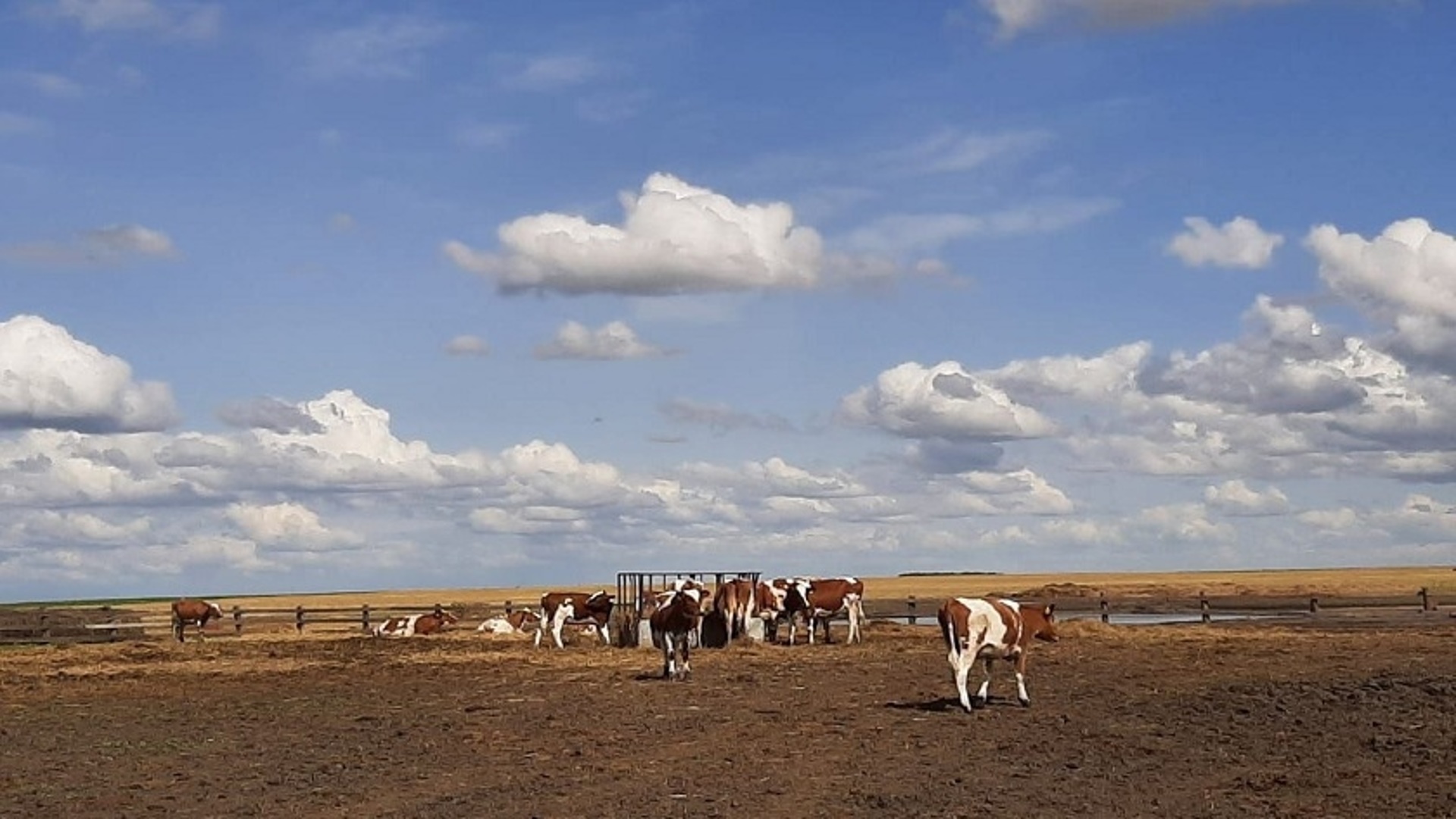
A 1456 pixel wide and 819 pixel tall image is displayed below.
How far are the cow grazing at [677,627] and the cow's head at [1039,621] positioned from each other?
656 cm

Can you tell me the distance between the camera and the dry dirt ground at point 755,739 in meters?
15.1

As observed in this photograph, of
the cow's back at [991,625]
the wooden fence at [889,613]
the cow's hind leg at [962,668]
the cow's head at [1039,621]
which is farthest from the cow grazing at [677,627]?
the wooden fence at [889,613]

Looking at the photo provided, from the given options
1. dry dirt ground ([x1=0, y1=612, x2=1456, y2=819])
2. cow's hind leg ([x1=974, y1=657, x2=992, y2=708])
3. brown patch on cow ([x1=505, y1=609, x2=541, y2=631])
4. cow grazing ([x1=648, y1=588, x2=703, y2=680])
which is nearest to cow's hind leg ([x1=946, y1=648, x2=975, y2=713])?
dry dirt ground ([x1=0, y1=612, x2=1456, y2=819])

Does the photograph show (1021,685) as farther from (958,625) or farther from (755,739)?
(755,739)

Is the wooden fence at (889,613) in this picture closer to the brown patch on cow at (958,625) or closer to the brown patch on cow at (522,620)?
the brown patch on cow at (522,620)

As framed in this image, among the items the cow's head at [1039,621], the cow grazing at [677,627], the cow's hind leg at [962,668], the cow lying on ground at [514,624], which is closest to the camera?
the cow's hind leg at [962,668]

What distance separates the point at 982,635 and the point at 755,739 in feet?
12.3

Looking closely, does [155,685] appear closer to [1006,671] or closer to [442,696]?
[442,696]

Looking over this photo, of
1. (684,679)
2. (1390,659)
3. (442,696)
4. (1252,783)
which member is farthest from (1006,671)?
(1252,783)

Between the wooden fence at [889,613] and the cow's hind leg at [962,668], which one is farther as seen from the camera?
the wooden fence at [889,613]

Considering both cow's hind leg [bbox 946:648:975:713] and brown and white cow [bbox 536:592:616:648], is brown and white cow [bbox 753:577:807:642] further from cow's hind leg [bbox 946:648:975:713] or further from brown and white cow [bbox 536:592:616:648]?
cow's hind leg [bbox 946:648:975:713]

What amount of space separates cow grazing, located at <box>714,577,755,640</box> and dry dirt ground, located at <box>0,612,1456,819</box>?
14.8 feet

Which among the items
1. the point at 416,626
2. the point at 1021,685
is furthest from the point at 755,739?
the point at 416,626

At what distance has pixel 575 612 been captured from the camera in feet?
135
